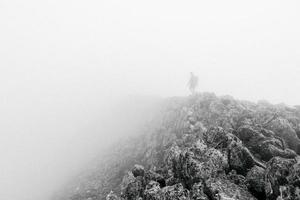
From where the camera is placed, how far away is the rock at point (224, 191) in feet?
53.8

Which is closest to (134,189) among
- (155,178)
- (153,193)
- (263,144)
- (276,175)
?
(155,178)

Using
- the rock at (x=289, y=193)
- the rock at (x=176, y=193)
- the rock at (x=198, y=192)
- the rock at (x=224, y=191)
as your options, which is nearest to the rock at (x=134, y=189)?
the rock at (x=176, y=193)

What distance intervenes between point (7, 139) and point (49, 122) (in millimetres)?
31371

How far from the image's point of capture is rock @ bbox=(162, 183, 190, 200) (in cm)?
1723

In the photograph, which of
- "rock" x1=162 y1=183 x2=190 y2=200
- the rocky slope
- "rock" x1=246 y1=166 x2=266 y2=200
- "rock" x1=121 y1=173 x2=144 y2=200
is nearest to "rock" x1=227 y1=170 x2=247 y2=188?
the rocky slope

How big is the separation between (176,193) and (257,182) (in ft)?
22.9

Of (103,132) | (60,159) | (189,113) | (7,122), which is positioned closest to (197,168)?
(189,113)

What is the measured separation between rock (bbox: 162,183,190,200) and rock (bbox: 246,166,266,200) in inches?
221

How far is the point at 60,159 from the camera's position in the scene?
114312 millimetres

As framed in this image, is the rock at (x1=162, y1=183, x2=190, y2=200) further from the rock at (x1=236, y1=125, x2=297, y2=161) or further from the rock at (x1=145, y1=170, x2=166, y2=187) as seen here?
the rock at (x1=236, y1=125, x2=297, y2=161)

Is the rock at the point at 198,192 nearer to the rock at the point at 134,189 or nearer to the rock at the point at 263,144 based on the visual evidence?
the rock at the point at 134,189

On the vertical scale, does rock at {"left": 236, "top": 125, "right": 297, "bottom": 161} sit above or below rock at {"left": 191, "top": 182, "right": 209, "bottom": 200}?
above

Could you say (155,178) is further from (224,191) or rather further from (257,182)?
(257,182)

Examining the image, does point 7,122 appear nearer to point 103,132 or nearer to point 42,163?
point 42,163
